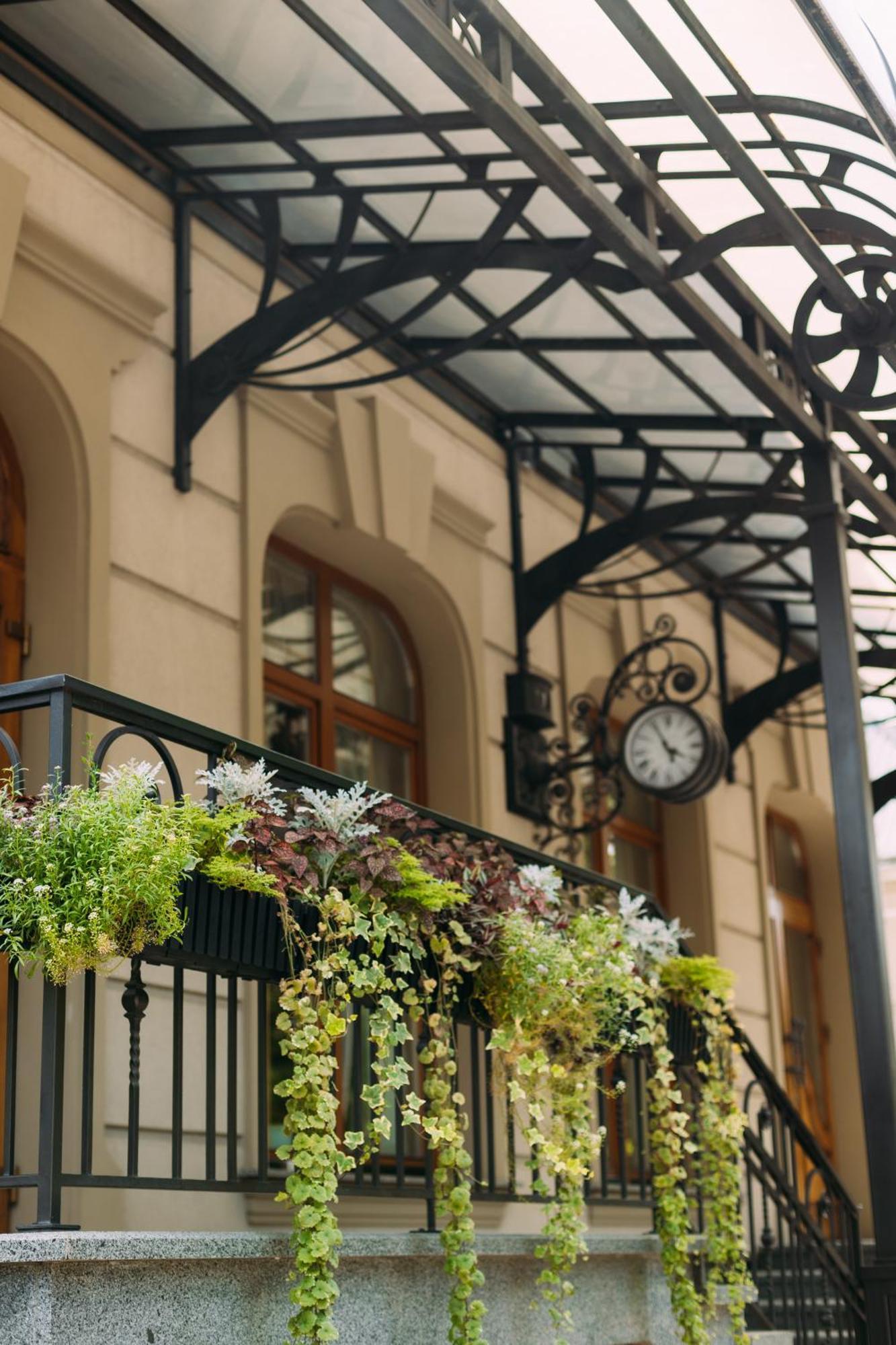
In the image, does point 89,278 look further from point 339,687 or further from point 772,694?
point 772,694

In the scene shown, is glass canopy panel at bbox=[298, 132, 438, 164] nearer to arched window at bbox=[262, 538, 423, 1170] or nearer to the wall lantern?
arched window at bbox=[262, 538, 423, 1170]

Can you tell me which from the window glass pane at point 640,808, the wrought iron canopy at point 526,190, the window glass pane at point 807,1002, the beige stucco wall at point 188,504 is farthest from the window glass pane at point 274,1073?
the window glass pane at point 807,1002

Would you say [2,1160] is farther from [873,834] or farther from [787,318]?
[787,318]

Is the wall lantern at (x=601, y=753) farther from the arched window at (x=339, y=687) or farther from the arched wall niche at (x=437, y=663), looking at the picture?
the arched window at (x=339, y=687)

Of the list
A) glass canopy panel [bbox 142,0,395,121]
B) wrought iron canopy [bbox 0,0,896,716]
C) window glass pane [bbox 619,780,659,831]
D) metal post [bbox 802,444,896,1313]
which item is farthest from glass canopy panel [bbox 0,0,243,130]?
window glass pane [bbox 619,780,659,831]

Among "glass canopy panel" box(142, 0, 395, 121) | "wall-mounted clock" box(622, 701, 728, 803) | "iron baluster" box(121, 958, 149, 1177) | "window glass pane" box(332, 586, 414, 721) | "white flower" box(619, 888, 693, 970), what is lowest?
"iron baluster" box(121, 958, 149, 1177)

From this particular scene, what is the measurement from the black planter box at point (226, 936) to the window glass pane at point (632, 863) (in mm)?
5664

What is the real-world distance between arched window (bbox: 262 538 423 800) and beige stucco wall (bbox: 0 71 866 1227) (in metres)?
0.10

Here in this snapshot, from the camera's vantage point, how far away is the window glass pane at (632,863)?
9.56 metres

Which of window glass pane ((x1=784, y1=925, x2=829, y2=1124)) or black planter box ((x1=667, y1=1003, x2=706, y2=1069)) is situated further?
window glass pane ((x1=784, y1=925, x2=829, y2=1124))

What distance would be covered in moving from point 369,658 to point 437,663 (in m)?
0.38

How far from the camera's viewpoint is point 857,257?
17.7 feet

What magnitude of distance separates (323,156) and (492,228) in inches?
33.7

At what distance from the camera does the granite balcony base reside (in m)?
3.03
